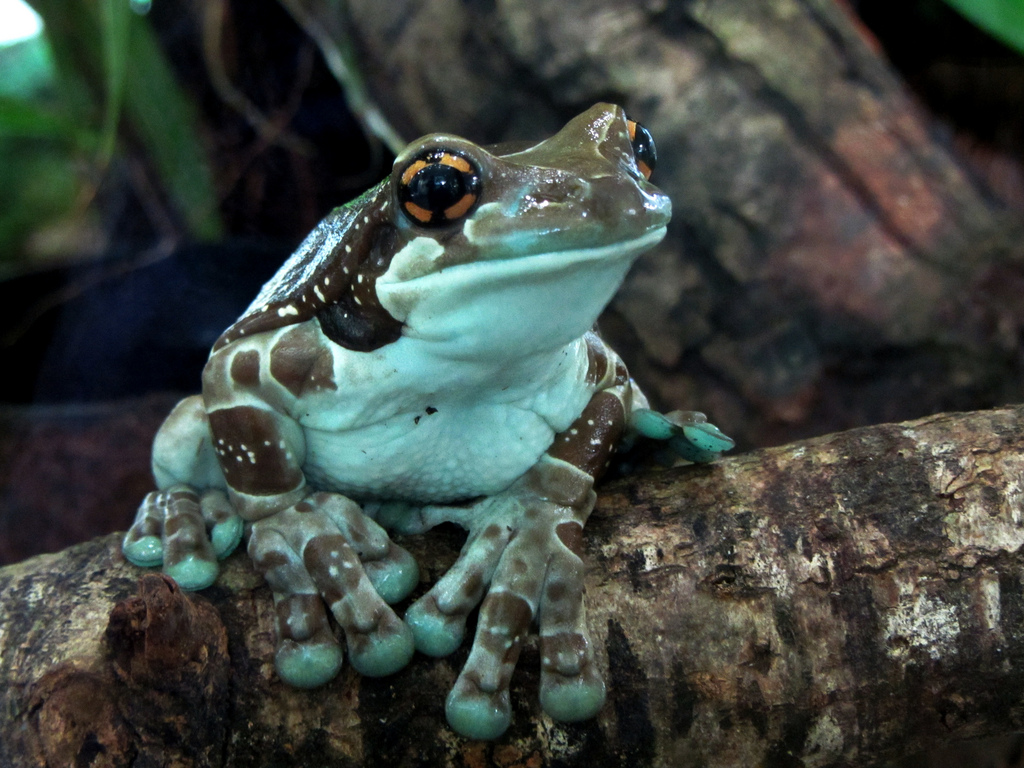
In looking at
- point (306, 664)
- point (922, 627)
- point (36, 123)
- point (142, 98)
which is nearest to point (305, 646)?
point (306, 664)

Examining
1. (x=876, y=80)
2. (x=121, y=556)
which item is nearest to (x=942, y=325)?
(x=876, y=80)

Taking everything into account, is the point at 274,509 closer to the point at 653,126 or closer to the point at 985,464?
the point at 985,464

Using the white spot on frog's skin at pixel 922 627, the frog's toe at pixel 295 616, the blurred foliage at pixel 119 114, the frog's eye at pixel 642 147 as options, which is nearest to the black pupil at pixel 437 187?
the frog's eye at pixel 642 147

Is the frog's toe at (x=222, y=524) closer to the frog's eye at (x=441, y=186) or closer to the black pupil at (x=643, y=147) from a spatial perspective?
the frog's eye at (x=441, y=186)

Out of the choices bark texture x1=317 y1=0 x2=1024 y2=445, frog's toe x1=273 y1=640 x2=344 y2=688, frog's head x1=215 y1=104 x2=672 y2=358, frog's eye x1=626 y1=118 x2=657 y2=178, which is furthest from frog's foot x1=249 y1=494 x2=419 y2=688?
bark texture x1=317 y1=0 x2=1024 y2=445

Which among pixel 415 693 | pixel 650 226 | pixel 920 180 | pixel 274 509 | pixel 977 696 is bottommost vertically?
pixel 920 180

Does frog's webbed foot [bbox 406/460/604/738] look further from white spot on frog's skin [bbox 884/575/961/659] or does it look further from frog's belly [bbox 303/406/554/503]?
white spot on frog's skin [bbox 884/575/961/659]
